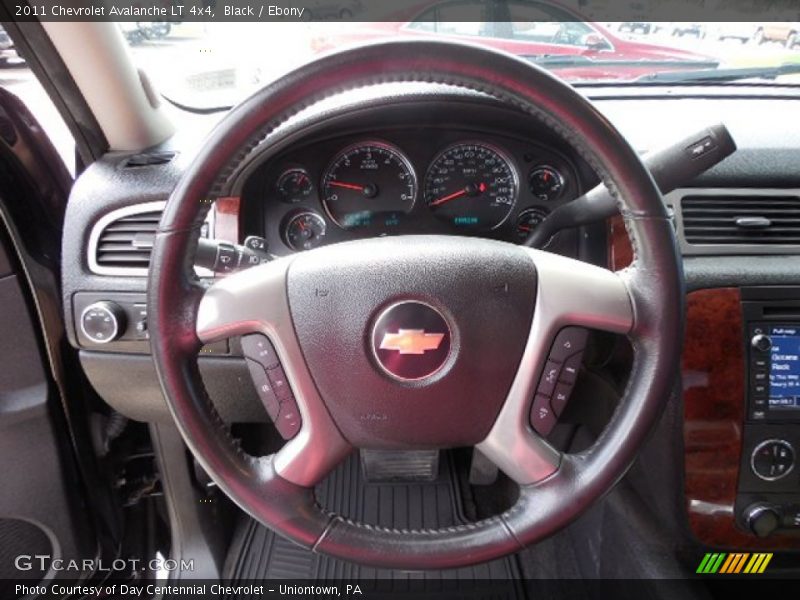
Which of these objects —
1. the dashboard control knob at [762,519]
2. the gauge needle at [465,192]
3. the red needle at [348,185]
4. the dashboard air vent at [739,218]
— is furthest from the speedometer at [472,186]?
the dashboard control knob at [762,519]

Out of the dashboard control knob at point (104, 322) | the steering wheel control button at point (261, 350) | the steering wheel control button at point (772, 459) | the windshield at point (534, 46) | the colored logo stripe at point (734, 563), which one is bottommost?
the colored logo stripe at point (734, 563)

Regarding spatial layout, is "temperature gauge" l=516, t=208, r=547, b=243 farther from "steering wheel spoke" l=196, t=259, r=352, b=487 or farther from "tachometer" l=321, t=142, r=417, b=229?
"steering wheel spoke" l=196, t=259, r=352, b=487

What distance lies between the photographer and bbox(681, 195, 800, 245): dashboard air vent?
1.40 metres

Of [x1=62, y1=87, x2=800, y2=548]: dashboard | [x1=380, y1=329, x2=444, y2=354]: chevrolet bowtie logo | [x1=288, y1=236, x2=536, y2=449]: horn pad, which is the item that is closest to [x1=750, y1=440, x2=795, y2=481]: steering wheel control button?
[x1=62, y1=87, x2=800, y2=548]: dashboard

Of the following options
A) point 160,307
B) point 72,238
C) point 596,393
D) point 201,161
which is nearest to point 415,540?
point 160,307

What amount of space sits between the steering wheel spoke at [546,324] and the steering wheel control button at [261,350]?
0.34 meters

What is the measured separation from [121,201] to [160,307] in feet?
2.03

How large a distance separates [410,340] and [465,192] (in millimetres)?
675

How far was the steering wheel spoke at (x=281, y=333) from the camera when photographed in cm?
93

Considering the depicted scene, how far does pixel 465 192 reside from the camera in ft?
5.01

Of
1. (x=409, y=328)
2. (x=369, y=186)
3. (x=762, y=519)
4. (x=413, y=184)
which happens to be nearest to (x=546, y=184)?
(x=413, y=184)

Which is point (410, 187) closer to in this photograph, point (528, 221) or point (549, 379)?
point (528, 221)

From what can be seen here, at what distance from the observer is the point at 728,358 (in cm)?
135

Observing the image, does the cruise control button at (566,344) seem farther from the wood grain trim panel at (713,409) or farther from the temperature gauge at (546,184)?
the temperature gauge at (546,184)
